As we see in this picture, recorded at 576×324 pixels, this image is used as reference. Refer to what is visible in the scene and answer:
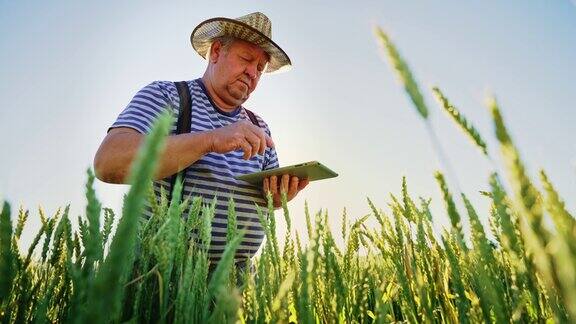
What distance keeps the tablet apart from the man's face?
1.07 meters

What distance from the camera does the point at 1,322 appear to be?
2.33 ft

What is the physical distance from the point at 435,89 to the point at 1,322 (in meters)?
0.82

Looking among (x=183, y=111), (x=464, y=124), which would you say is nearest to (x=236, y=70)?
(x=183, y=111)

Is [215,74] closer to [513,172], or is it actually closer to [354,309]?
[354,309]

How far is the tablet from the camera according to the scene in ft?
7.09

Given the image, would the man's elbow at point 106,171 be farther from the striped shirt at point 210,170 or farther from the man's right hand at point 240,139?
the man's right hand at point 240,139

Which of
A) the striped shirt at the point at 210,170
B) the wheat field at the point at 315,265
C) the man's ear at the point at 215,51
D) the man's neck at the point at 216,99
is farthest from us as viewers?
the man's ear at the point at 215,51

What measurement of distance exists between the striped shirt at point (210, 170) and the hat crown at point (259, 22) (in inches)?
34.5

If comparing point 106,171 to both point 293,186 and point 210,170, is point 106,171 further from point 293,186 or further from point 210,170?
point 293,186

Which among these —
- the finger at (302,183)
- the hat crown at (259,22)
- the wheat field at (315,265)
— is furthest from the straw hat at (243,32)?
the wheat field at (315,265)

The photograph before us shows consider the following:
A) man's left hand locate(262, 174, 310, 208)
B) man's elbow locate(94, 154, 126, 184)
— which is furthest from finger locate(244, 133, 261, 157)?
man's elbow locate(94, 154, 126, 184)

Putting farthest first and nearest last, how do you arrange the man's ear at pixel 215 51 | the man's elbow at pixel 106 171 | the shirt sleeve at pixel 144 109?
the man's ear at pixel 215 51 → the shirt sleeve at pixel 144 109 → the man's elbow at pixel 106 171

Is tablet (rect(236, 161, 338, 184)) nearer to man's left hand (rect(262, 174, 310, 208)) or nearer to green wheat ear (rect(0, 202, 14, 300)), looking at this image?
man's left hand (rect(262, 174, 310, 208))

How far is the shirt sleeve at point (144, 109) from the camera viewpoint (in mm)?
2424
